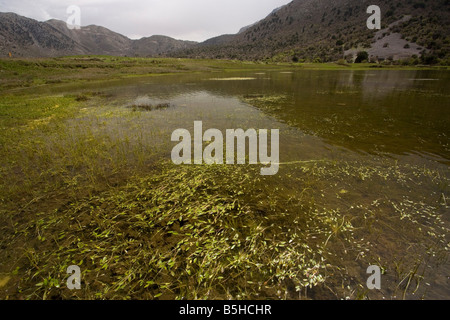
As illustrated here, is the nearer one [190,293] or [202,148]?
[190,293]

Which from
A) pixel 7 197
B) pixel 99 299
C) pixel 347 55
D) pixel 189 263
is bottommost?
pixel 99 299

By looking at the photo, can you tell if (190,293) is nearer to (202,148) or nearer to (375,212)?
(375,212)

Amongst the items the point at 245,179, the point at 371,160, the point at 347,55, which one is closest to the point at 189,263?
the point at 245,179

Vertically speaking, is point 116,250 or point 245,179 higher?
point 245,179

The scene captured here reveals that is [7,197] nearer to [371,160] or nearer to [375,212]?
[375,212]

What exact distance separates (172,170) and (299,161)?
6094 mm

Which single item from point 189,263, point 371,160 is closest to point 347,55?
point 371,160

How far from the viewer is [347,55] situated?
13338 centimetres

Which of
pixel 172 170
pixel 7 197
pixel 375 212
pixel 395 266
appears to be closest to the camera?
pixel 395 266

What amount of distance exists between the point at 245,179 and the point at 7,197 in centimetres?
906

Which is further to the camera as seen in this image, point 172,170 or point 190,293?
point 172,170

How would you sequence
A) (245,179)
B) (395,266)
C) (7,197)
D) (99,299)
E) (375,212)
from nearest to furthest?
1. (99,299)
2. (395,266)
3. (375,212)
4. (7,197)
5. (245,179)

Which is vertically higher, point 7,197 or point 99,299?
point 7,197

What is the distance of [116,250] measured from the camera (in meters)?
5.08
